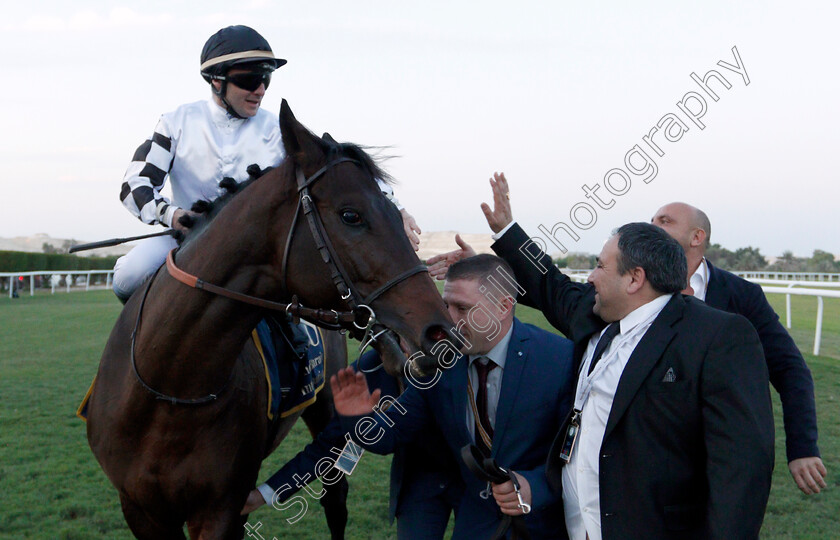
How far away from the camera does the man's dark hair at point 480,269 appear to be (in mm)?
2705

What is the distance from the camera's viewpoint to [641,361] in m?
2.19

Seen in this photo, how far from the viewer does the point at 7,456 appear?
5641 millimetres

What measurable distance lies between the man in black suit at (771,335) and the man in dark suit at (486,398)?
107cm

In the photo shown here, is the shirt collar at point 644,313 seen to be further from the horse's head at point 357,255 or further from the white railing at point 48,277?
the white railing at point 48,277

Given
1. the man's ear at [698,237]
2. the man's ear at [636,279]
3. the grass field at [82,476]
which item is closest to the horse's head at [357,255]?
the man's ear at [636,279]

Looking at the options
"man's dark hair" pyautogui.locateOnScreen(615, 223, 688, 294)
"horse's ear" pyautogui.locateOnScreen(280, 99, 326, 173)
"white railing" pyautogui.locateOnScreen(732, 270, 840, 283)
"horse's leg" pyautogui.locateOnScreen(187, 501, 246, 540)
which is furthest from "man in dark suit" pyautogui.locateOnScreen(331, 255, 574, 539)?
"white railing" pyautogui.locateOnScreen(732, 270, 840, 283)

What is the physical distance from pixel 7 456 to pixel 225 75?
14.6ft

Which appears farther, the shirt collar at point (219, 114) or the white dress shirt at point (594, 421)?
the shirt collar at point (219, 114)

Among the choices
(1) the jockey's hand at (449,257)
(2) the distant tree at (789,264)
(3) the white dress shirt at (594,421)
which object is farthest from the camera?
(2) the distant tree at (789,264)

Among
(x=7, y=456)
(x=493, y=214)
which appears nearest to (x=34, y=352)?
(x=7, y=456)

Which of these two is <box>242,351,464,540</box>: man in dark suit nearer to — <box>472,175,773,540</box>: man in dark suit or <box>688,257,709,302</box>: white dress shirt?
<box>472,175,773,540</box>: man in dark suit

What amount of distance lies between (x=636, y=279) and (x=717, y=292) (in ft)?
3.91

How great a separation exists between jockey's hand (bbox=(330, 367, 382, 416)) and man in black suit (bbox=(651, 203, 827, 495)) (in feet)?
5.72

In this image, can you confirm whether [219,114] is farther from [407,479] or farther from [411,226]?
[407,479]
